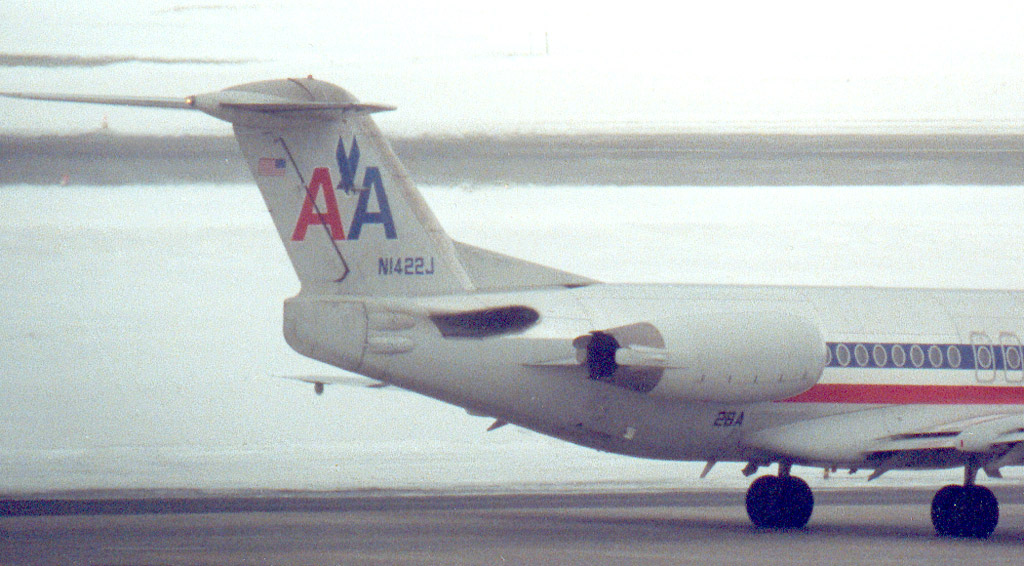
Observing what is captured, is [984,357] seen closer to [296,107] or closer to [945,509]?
[945,509]

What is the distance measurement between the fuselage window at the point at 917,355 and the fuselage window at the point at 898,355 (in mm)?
137

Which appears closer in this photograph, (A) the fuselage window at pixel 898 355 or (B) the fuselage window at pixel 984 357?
(A) the fuselage window at pixel 898 355

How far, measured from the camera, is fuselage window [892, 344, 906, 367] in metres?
21.3

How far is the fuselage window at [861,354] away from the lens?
21016mm

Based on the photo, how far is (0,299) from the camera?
26.8 meters

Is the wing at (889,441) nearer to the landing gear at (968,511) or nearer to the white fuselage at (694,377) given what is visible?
the white fuselage at (694,377)

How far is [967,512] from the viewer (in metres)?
20.1

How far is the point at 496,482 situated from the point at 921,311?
10.8 metres

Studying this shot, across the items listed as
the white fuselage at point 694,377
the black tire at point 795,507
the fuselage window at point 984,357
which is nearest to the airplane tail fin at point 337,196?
the white fuselage at point 694,377

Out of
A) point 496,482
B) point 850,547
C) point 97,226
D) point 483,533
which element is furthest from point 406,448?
point 850,547

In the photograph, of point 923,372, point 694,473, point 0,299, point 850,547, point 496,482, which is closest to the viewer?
point 850,547

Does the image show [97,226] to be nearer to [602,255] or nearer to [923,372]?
[602,255]

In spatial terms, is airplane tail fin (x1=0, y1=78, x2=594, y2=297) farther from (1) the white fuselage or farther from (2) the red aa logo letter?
(1) the white fuselage

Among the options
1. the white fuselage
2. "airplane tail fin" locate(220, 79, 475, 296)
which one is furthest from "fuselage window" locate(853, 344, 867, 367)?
"airplane tail fin" locate(220, 79, 475, 296)
